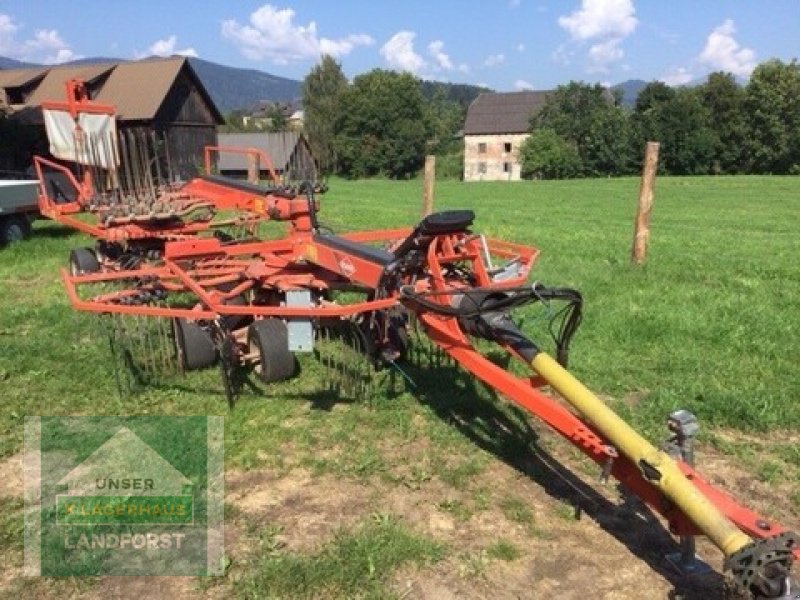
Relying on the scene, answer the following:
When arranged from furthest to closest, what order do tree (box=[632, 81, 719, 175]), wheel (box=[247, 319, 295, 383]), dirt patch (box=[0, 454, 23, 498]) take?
tree (box=[632, 81, 719, 175]) < wheel (box=[247, 319, 295, 383]) < dirt patch (box=[0, 454, 23, 498])

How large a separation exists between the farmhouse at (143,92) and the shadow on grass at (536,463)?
3521 centimetres

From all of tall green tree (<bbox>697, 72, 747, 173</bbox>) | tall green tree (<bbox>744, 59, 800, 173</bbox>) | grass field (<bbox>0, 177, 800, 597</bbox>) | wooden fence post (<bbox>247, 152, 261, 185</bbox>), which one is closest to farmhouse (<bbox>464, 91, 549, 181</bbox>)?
tall green tree (<bbox>697, 72, 747, 173</bbox>)

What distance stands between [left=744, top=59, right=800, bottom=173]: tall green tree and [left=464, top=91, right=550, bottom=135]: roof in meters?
19.6

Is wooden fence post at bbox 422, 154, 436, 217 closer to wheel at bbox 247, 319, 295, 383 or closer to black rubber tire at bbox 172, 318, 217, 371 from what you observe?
black rubber tire at bbox 172, 318, 217, 371

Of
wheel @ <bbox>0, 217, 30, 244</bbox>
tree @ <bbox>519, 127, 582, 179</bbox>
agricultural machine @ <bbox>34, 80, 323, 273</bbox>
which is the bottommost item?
tree @ <bbox>519, 127, 582, 179</bbox>

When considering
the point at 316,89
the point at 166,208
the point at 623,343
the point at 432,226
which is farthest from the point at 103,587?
the point at 316,89

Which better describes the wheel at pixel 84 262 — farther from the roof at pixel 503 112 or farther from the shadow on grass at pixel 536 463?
the roof at pixel 503 112

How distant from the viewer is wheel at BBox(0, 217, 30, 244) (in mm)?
12258

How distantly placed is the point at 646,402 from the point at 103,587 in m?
3.81

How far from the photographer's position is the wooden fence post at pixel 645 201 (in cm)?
955

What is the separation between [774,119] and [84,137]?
2282 inches

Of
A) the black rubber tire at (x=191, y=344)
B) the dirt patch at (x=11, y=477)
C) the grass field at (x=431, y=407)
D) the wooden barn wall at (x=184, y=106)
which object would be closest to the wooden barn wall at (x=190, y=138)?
the wooden barn wall at (x=184, y=106)

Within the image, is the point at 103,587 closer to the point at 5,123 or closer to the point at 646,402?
the point at 646,402

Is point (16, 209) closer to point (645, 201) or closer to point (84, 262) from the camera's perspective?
point (84, 262)
